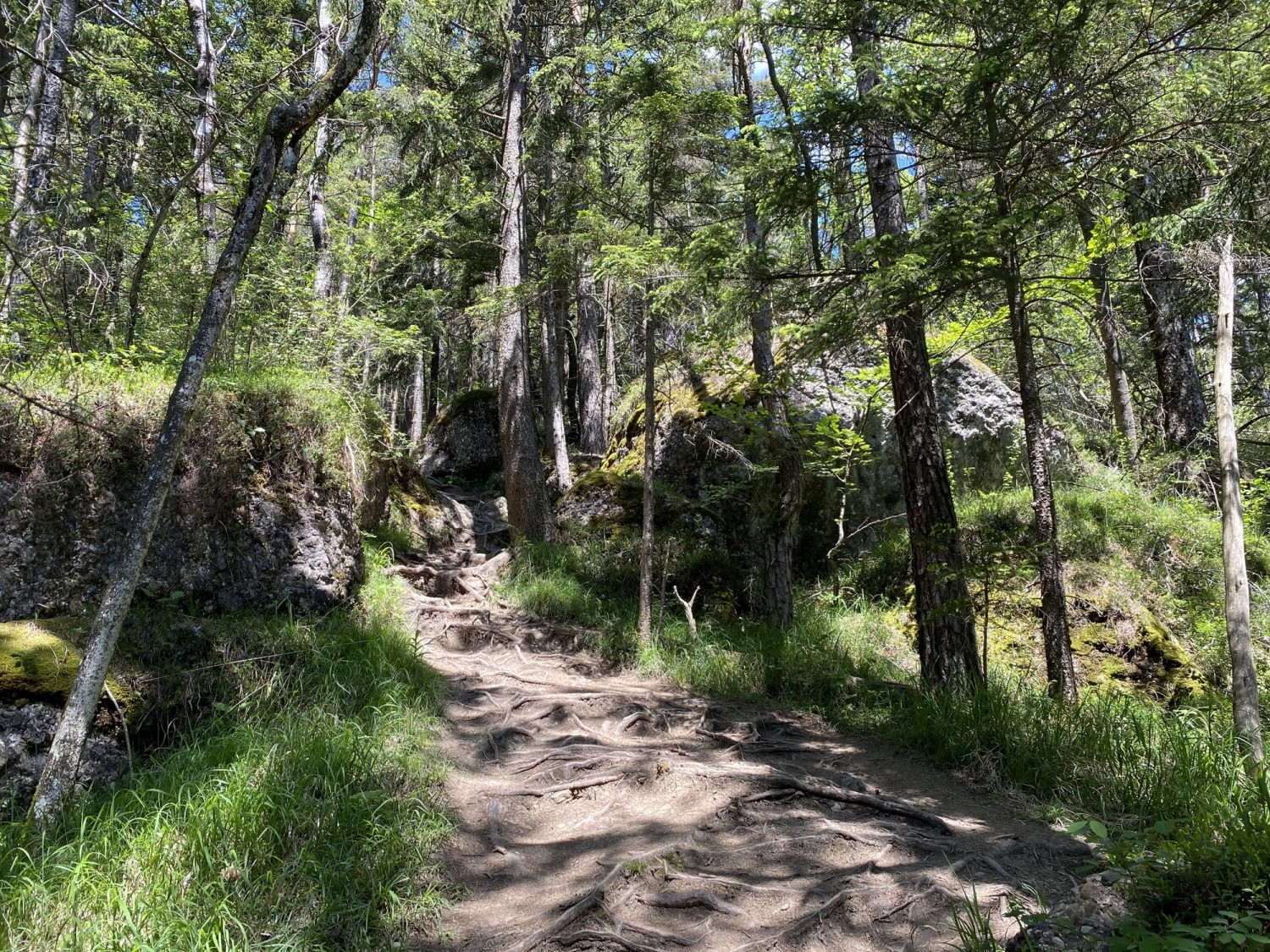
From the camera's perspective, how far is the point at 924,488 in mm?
6445

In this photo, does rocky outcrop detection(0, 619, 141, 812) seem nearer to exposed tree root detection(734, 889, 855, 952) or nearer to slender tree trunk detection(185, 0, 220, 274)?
exposed tree root detection(734, 889, 855, 952)

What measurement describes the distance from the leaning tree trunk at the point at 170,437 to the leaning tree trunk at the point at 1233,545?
6.45 metres

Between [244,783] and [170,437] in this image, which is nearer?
[244,783]

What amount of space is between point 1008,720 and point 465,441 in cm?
1504

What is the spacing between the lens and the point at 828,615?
8930 mm

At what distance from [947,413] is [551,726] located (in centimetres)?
794

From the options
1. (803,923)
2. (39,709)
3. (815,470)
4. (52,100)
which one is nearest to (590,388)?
(815,470)

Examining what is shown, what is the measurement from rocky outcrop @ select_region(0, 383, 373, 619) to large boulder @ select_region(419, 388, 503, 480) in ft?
32.7

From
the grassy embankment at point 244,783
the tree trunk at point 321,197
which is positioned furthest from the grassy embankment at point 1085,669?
the tree trunk at point 321,197

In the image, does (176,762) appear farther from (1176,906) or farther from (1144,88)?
(1144,88)

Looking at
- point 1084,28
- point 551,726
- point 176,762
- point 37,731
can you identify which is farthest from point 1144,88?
point 37,731

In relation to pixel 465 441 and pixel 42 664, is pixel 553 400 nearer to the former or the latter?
pixel 465 441

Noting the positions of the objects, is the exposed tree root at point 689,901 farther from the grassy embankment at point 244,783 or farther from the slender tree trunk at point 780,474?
the slender tree trunk at point 780,474

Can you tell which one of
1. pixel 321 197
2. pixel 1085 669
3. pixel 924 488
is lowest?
pixel 1085 669
